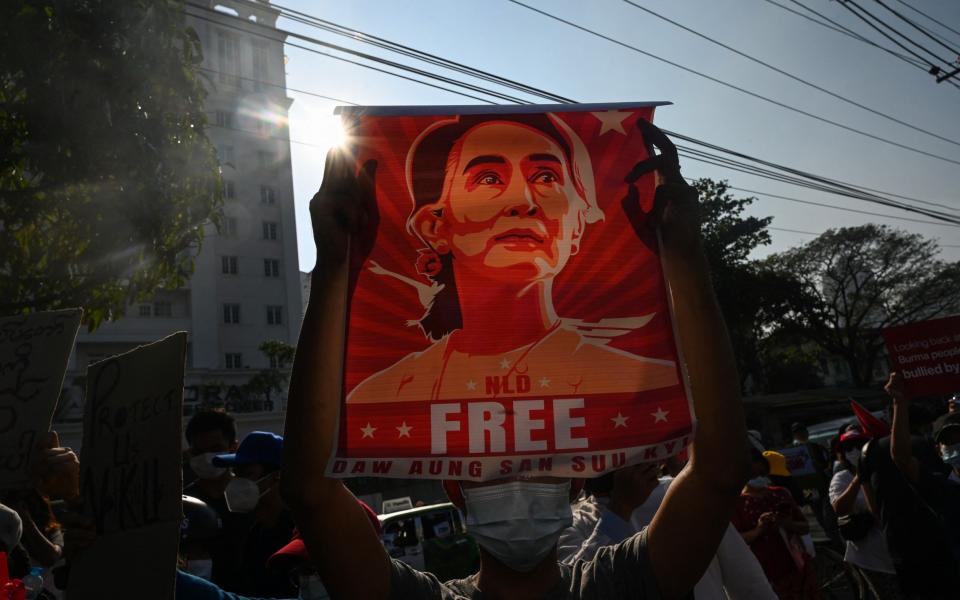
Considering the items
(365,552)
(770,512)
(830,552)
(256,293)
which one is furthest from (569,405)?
(256,293)

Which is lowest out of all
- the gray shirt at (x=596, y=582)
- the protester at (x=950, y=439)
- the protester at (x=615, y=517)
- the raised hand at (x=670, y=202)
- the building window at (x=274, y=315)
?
the protester at (x=950, y=439)

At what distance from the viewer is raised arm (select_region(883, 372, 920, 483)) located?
15.6 feet

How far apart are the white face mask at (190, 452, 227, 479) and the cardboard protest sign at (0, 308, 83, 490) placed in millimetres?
1127

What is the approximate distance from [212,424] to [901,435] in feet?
13.9

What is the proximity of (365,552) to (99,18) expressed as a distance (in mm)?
6799

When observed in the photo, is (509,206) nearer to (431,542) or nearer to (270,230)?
(431,542)

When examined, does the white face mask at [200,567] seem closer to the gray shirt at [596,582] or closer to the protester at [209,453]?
the protester at [209,453]

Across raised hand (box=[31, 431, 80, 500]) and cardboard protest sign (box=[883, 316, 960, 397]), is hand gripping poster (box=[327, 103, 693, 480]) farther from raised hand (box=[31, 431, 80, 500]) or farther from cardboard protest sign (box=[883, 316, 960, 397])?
cardboard protest sign (box=[883, 316, 960, 397])

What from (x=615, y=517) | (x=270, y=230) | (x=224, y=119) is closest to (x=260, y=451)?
(x=615, y=517)

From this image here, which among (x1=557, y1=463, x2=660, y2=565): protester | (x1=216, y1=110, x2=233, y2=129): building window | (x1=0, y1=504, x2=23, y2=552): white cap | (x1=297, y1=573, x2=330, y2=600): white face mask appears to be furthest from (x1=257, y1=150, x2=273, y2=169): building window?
(x1=557, y1=463, x2=660, y2=565): protester

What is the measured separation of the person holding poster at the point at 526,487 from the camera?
5.45ft

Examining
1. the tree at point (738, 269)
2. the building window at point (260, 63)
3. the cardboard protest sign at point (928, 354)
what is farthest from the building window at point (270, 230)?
the cardboard protest sign at point (928, 354)

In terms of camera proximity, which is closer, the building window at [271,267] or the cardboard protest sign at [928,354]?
the cardboard protest sign at [928,354]

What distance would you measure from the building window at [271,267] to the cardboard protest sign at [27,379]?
40.5m
